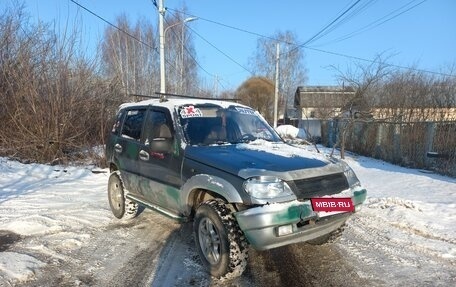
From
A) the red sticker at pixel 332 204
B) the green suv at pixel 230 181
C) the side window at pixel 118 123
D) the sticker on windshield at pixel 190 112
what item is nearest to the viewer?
the green suv at pixel 230 181

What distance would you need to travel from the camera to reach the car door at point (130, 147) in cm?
595

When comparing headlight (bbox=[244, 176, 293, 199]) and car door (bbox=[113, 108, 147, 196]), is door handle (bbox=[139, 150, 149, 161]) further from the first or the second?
headlight (bbox=[244, 176, 293, 199])

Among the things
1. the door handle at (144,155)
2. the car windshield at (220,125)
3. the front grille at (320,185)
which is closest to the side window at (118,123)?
the door handle at (144,155)

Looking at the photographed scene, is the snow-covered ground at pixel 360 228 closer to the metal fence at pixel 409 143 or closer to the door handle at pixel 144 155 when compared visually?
the door handle at pixel 144 155

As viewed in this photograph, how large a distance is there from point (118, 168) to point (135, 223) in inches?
38.0

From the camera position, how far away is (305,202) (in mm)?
3957

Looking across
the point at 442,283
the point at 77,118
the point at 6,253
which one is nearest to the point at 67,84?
the point at 77,118

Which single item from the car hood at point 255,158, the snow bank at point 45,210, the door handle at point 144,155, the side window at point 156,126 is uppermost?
the side window at point 156,126

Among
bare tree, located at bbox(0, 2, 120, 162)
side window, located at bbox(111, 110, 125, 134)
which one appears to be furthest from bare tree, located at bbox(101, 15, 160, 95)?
side window, located at bbox(111, 110, 125, 134)

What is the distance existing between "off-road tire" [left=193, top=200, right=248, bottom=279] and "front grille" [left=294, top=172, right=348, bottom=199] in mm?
757

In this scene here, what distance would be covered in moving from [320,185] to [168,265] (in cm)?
202

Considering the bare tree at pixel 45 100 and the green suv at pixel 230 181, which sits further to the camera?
the bare tree at pixel 45 100

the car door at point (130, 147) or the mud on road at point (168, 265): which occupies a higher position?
the car door at point (130, 147)

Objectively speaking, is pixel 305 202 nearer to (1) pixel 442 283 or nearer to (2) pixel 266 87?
(1) pixel 442 283
